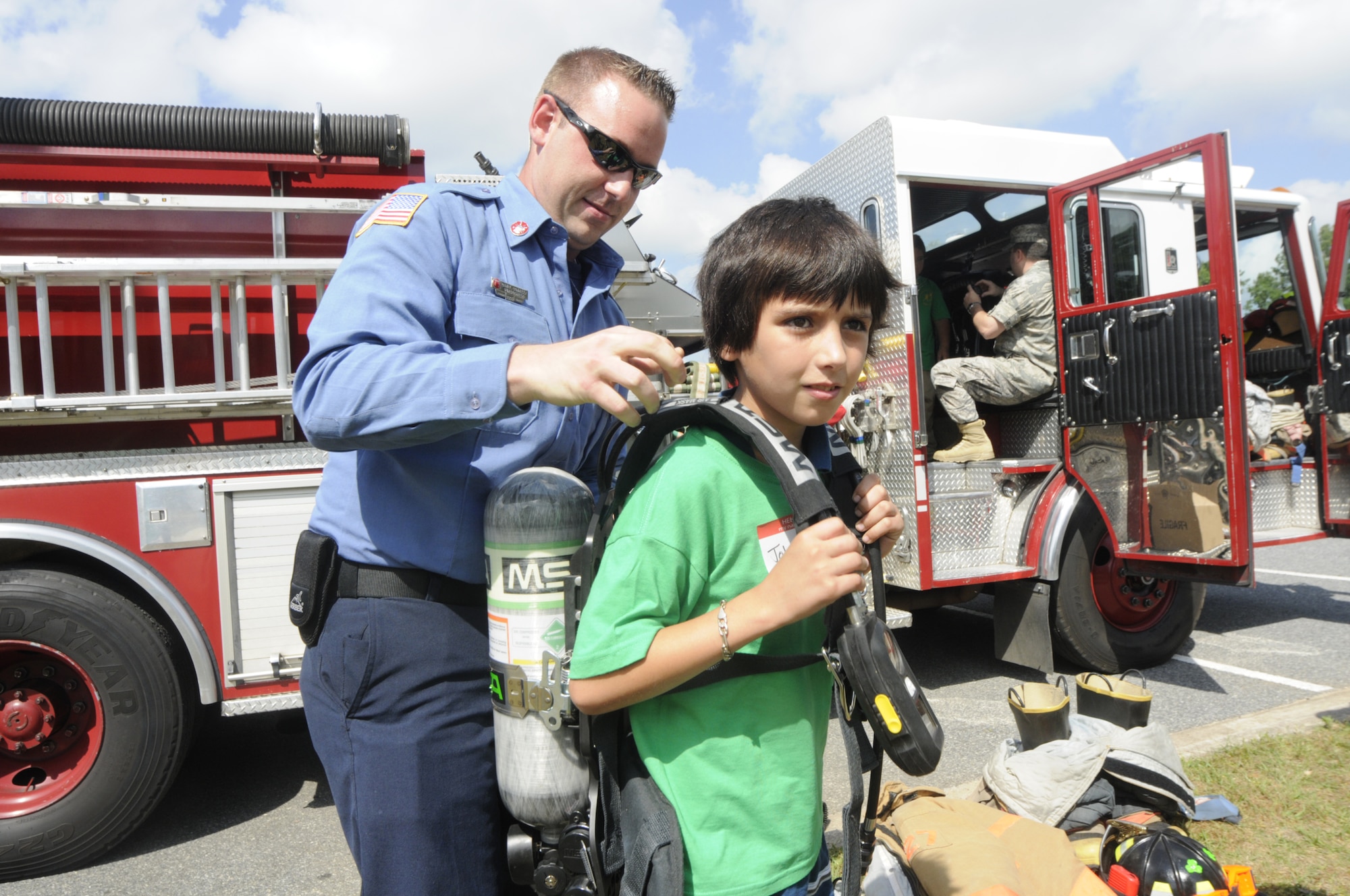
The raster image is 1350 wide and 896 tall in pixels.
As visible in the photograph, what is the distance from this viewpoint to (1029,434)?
5.45 meters

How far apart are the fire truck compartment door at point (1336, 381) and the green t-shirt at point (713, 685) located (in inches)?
213

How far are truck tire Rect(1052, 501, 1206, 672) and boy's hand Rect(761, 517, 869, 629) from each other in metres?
3.86

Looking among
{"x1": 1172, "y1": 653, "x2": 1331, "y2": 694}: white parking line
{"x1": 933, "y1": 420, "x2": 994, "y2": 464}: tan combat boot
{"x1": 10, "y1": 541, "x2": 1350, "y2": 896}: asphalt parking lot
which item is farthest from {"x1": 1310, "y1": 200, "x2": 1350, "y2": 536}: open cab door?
{"x1": 933, "y1": 420, "x2": 994, "y2": 464}: tan combat boot

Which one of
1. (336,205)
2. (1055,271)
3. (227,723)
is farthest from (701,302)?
(227,723)

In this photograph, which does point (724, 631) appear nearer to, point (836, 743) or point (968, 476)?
point (836, 743)

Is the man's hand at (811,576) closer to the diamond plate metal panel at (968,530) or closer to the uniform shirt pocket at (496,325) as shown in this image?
the uniform shirt pocket at (496,325)

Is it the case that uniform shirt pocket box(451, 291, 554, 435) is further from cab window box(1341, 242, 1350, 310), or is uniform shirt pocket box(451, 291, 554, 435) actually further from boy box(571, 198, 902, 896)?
cab window box(1341, 242, 1350, 310)

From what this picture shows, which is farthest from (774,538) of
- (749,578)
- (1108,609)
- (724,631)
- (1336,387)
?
(1336,387)

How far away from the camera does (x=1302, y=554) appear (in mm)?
8609

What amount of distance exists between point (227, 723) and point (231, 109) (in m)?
3.01

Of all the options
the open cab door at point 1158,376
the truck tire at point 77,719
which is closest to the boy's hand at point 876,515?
the truck tire at point 77,719

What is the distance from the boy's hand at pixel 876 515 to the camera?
1329 millimetres

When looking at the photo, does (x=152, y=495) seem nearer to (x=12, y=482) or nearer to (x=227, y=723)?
(x=12, y=482)

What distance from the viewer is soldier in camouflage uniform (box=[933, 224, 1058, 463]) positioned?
4914mm
